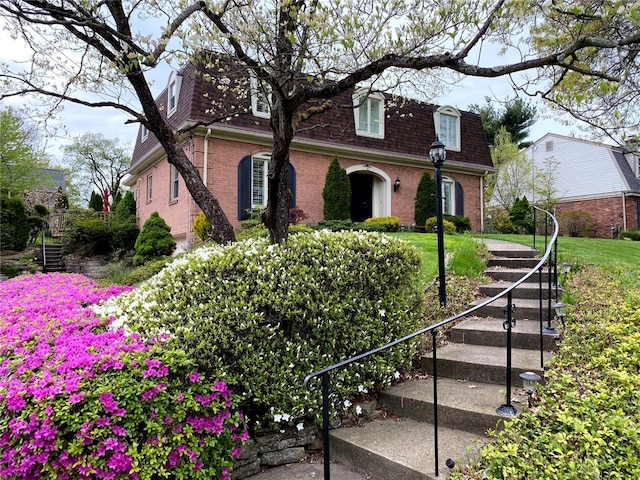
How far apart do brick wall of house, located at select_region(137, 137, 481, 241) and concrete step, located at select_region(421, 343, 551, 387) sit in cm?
878

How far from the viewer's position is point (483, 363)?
3578 mm

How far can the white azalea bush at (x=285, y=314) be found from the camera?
303 centimetres

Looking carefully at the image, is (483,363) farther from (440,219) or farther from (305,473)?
(440,219)

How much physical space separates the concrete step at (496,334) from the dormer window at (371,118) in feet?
34.7

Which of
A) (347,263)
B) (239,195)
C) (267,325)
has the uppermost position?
(239,195)

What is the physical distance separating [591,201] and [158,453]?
26677 mm

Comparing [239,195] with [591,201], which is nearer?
[239,195]

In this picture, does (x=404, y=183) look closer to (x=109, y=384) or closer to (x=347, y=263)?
(x=347, y=263)

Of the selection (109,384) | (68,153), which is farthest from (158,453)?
(68,153)

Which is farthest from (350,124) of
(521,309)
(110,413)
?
(110,413)

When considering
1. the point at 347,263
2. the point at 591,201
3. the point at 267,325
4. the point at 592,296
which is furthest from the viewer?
the point at 591,201

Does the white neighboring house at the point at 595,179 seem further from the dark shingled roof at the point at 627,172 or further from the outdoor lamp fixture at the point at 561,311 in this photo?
the outdoor lamp fixture at the point at 561,311

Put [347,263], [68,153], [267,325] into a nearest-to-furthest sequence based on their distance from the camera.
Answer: [267,325], [347,263], [68,153]

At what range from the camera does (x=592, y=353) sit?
3238mm
